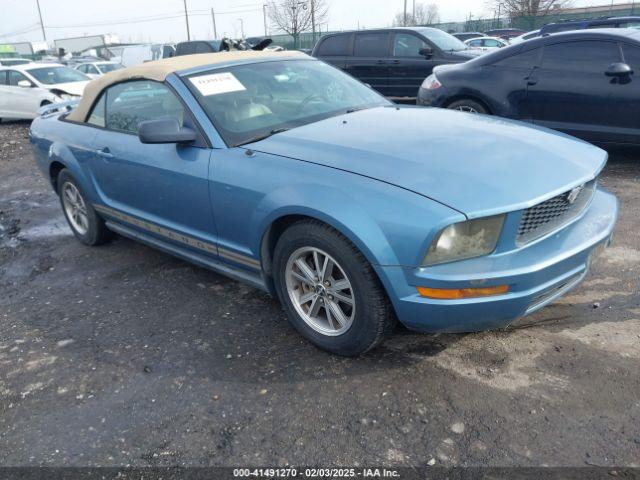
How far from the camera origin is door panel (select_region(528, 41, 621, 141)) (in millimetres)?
5766

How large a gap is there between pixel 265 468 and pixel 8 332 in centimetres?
224

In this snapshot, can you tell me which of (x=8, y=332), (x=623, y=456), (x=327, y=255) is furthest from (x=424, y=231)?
(x=8, y=332)

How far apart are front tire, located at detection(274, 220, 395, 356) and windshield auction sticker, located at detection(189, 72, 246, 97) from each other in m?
1.18

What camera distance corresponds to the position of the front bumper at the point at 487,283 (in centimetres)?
233

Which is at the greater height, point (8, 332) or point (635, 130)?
point (635, 130)

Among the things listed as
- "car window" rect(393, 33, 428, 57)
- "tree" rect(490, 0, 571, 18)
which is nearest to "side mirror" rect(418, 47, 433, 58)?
"car window" rect(393, 33, 428, 57)

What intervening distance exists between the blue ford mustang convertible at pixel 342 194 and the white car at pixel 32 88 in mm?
10140

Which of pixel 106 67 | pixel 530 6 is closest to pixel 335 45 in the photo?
pixel 106 67

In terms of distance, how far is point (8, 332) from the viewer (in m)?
3.48

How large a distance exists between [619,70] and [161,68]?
15.1ft

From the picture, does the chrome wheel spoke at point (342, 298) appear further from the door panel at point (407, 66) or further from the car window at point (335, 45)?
the car window at point (335, 45)

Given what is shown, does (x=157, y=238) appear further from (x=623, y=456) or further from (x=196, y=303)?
(x=623, y=456)

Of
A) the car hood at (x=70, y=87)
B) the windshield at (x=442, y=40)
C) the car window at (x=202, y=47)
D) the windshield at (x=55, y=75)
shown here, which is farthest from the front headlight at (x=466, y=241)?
the car window at (x=202, y=47)

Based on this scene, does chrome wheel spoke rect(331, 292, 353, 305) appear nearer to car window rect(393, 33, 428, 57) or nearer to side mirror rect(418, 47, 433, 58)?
side mirror rect(418, 47, 433, 58)
